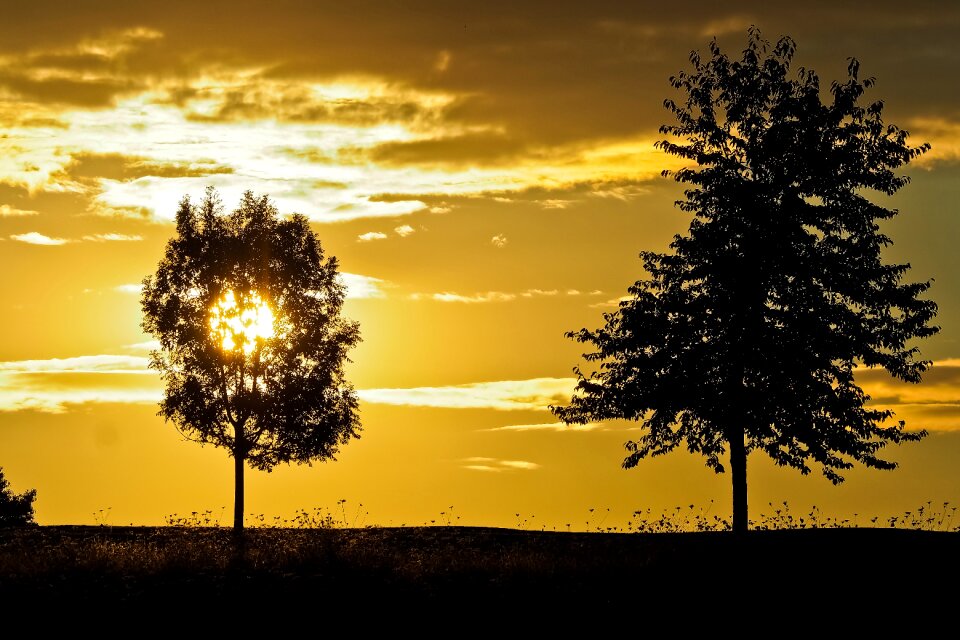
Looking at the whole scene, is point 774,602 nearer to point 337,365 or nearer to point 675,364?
Answer: point 675,364

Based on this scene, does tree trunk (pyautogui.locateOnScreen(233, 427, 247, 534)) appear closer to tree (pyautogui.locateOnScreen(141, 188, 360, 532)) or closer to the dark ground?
tree (pyautogui.locateOnScreen(141, 188, 360, 532))

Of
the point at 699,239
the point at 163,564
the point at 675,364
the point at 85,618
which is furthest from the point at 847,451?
the point at 85,618

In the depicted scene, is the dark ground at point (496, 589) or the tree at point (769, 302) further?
the tree at point (769, 302)

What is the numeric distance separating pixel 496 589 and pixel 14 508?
39.2 meters

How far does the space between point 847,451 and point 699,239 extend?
7445 mm

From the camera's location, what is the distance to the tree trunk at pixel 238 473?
3469cm

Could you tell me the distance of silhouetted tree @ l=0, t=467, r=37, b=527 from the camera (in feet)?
158

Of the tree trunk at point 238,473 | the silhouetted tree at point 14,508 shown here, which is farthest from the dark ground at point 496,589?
the silhouetted tree at point 14,508

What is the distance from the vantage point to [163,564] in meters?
18.6

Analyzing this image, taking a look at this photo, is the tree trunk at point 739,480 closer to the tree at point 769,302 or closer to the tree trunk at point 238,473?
the tree at point 769,302

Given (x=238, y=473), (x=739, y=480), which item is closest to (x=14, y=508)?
(x=238, y=473)

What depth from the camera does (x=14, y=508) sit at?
48.8 m

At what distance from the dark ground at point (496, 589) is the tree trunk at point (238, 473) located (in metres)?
12.7

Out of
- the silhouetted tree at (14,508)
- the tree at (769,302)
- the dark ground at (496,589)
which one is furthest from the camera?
the silhouetted tree at (14,508)
